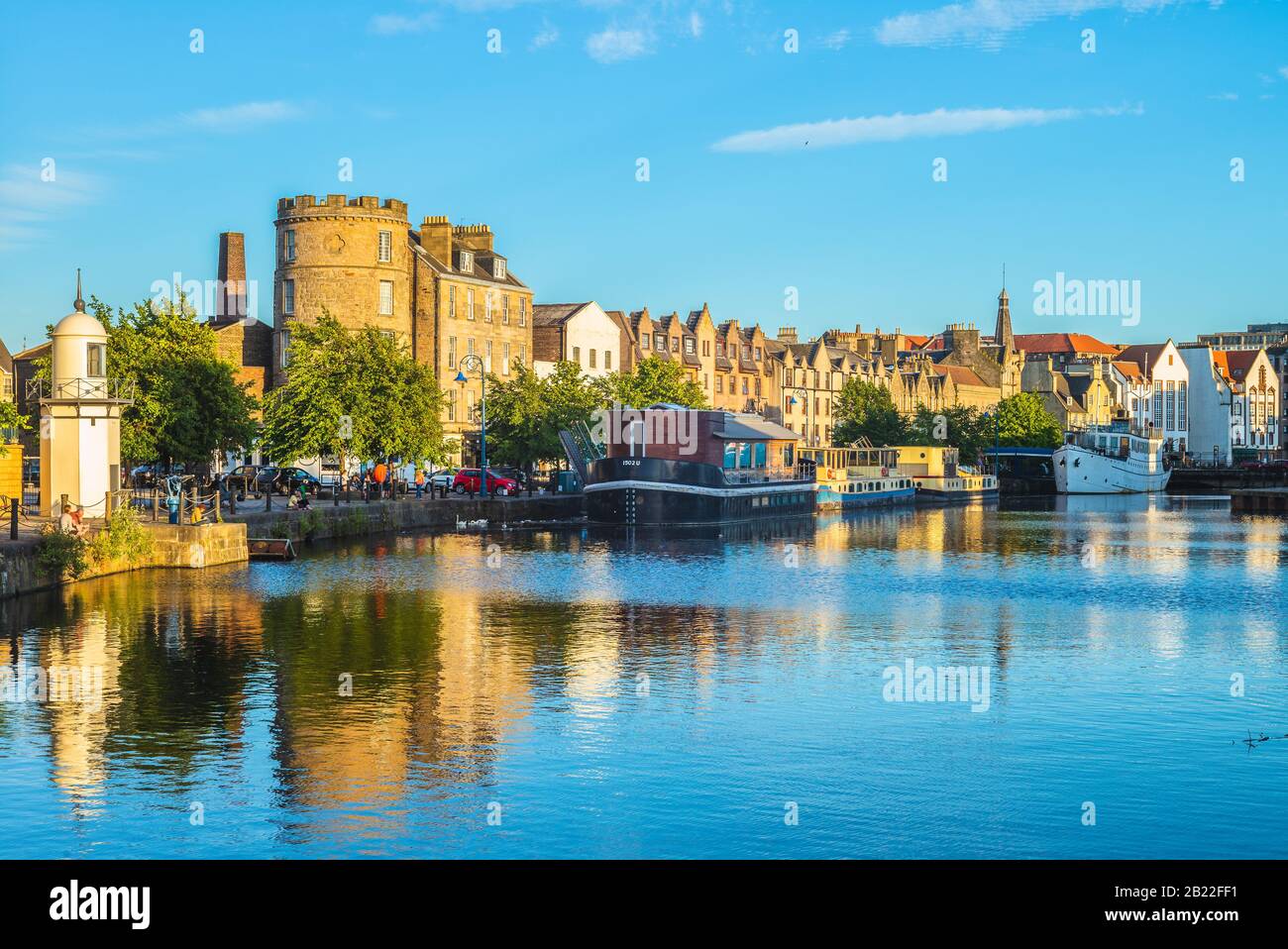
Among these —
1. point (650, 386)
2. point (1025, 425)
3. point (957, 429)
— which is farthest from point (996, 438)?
point (650, 386)

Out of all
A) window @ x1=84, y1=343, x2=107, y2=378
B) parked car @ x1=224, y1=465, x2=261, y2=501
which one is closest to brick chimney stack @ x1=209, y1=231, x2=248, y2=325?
parked car @ x1=224, y1=465, x2=261, y2=501

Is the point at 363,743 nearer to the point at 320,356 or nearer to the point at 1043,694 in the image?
the point at 1043,694

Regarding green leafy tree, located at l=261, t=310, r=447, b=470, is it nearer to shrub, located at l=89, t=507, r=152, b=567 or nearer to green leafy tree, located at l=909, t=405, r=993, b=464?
shrub, located at l=89, t=507, r=152, b=567

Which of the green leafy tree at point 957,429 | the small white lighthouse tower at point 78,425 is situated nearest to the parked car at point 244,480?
the small white lighthouse tower at point 78,425

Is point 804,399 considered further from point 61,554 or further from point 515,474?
point 61,554

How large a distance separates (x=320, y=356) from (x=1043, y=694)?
49.5 metres

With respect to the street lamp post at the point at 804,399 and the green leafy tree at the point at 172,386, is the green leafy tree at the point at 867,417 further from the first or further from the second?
the green leafy tree at the point at 172,386

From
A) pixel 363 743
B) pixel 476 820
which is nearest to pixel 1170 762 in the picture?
pixel 476 820

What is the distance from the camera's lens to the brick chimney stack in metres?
95.9

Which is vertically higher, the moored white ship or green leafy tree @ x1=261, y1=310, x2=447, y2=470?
green leafy tree @ x1=261, y1=310, x2=447, y2=470

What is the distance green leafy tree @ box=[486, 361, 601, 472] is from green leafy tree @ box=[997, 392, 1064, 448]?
7123 cm

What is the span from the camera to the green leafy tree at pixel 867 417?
5295 inches

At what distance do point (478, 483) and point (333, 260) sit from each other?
1981 cm

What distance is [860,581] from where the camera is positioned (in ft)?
152
